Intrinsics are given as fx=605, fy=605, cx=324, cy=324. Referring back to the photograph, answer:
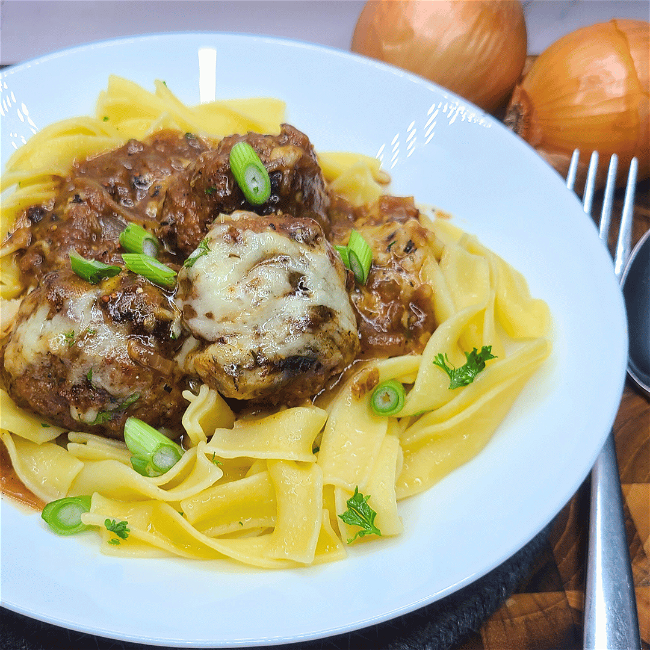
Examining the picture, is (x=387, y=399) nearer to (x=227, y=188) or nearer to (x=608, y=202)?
(x=227, y=188)

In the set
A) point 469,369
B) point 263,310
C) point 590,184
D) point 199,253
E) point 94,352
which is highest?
point 199,253

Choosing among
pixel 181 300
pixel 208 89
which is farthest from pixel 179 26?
pixel 181 300

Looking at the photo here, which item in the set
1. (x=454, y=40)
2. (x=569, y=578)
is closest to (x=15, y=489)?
(x=569, y=578)

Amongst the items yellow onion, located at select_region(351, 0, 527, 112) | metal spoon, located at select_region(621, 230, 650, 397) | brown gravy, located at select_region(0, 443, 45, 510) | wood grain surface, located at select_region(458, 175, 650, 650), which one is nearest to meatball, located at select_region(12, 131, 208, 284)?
brown gravy, located at select_region(0, 443, 45, 510)

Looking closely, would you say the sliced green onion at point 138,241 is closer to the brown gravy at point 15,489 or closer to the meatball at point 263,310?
the meatball at point 263,310

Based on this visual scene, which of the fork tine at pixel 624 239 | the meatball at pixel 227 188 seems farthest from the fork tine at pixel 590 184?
the meatball at pixel 227 188

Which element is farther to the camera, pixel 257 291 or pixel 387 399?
pixel 387 399

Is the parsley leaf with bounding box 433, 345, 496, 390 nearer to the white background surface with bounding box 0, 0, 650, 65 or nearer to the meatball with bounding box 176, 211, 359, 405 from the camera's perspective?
the meatball with bounding box 176, 211, 359, 405

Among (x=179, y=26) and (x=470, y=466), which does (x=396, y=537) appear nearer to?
(x=470, y=466)
